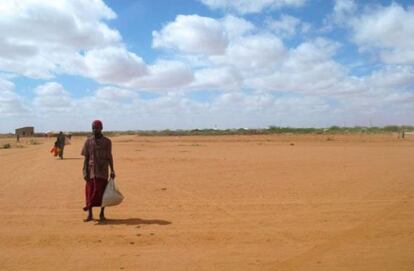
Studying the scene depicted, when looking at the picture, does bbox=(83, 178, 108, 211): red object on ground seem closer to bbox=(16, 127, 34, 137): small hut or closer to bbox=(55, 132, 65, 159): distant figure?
bbox=(55, 132, 65, 159): distant figure

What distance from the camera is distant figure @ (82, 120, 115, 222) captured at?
9.70m

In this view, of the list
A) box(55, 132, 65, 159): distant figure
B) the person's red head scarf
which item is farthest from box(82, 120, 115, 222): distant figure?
box(55, 132, 65, 159): distant figure

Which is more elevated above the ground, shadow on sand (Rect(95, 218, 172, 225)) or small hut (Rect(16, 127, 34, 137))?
small hut (Rect(16, 127, 34, 137))

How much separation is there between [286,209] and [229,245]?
10.9 feet

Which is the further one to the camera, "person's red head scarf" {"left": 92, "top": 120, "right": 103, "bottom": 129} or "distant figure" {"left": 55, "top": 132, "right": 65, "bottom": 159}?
"distant figure" {"left": 55, "top": 132, "right": 65, "bottom": 159}

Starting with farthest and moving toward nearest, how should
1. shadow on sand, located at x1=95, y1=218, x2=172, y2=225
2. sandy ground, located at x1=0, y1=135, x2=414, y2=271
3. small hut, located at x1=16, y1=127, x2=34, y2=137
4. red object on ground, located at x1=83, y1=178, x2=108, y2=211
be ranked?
small hut, located at x1=16, y1=127, x2=34, y2=137, red object on ground, located at x1=83, y1=178, x2=108, y2=211, shadow on sand, located at x1=95, y1=218, x2=172, y2=225, sandy ground, located at x1=0, y1=135, x2=414, y2=271

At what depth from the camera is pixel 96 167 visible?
384 inches

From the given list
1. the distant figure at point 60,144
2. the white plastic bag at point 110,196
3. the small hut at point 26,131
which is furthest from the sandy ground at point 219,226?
the small hut at point 26,131

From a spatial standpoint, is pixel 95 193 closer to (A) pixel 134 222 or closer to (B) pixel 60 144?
(A) pixel 134 222

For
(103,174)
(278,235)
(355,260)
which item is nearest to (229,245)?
(278,235)

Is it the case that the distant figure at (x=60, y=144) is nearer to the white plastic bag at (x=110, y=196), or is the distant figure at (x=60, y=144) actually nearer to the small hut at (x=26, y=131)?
the white plastic bag at (x=110, y=196)

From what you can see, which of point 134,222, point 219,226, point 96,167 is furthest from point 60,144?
point 219,226

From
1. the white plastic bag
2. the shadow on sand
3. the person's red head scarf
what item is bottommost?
the shadow on sand

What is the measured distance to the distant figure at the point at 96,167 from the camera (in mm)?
9704
